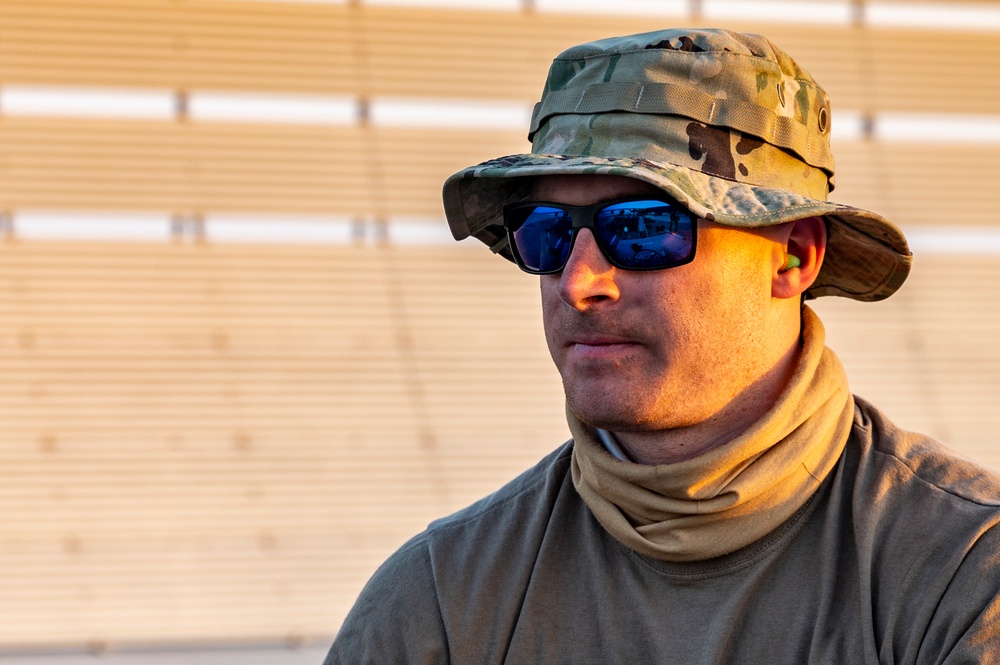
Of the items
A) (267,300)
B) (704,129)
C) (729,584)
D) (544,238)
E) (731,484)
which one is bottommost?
(267,300)

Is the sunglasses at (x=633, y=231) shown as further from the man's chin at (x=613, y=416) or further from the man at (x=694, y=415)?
the man's chin at (x=613, y=416)

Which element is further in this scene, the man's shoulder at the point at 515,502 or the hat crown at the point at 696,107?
the man's shoulder at the point at 515,502

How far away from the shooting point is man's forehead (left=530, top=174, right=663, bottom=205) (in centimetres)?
208

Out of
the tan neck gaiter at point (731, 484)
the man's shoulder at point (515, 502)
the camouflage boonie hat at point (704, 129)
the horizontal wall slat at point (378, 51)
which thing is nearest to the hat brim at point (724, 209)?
the camouflage boonie hat at point (704, 129)

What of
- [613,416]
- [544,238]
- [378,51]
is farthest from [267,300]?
[613,416]

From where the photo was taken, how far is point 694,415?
2.10 metres

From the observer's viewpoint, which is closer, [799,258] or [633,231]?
[633,231]

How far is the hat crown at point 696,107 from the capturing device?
2.10 m

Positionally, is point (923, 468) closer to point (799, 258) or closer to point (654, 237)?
point (799, 258)

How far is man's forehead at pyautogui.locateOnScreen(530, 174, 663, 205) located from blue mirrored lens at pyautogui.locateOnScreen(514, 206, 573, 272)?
28 mm

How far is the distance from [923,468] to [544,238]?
69 centimetres

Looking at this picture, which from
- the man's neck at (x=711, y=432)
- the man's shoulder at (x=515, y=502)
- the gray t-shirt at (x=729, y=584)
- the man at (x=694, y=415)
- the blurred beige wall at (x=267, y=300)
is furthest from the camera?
the blurred beige wall at (x=267, y=300)

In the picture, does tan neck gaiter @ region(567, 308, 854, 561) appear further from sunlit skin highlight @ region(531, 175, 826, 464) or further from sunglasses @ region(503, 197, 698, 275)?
sunglasses @ region(503, 197, 698, 275)

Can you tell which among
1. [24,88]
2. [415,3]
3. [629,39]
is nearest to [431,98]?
[415,3]
